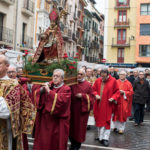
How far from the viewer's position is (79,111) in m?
6.12

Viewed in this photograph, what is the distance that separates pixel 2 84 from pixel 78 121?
120 inches

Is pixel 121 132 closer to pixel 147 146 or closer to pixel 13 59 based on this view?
pixel 147 146

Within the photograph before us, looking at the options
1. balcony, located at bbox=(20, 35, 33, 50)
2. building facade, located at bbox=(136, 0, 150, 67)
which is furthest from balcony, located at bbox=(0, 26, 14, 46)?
building facade, located at bbox=(136, 0, 150, 67)

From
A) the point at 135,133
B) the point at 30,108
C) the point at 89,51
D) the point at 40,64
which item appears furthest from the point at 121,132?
the point at 89,51

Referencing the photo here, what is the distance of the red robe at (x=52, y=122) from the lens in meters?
4.93

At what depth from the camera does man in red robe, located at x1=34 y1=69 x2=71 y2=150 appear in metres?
4.94

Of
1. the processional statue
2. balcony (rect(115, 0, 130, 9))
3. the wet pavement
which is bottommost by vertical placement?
the wet pavement

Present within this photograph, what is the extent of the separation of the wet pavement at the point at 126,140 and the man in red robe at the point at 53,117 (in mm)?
1722

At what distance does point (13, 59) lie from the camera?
31.8ft

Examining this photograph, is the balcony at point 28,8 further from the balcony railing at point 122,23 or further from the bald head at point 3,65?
the bald head at point 3,65

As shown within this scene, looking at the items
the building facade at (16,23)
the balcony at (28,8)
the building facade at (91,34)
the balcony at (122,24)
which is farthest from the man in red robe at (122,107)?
the building facade at (91,34)

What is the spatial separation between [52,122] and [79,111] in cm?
119

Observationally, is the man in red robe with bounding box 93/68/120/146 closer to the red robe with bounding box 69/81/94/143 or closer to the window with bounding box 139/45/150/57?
the red robe with bounding box 69/81/94/143

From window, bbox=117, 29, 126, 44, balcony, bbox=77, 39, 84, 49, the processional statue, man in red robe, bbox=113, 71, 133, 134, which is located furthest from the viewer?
balcony, bbox=77, 39, 84, 49
